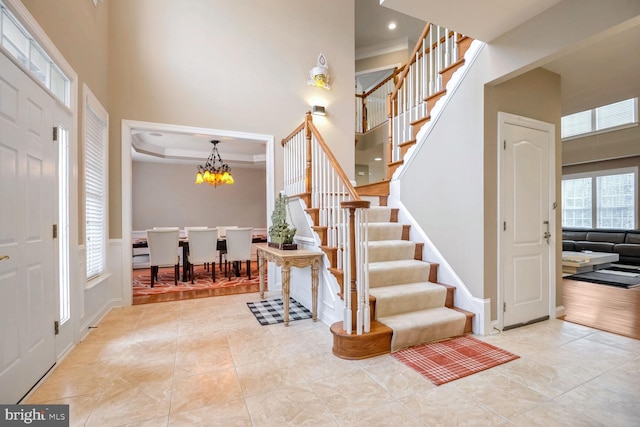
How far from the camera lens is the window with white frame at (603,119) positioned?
746cm

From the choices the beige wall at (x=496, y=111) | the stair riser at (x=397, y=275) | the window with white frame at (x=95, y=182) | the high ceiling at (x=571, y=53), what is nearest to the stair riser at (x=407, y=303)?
the stair riser at (x=397, y=275)

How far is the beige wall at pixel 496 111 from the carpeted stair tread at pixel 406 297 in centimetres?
44

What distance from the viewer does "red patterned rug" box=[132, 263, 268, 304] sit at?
443 cm

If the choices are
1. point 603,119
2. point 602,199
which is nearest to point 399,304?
point 602,199

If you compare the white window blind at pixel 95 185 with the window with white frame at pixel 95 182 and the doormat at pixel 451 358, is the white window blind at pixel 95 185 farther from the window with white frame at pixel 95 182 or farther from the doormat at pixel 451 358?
the doormat at pixel 451 358

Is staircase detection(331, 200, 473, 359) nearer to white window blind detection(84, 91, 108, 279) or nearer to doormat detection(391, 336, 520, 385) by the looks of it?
doormat detection(391, 336, 520, 385)

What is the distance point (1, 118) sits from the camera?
1717 mm

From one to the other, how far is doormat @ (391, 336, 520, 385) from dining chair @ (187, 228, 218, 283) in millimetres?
4001

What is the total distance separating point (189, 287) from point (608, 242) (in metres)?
9.22

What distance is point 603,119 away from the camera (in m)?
7.97

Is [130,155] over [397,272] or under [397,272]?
over

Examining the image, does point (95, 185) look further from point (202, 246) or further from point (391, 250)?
point (391, 250)

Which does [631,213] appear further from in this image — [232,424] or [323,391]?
[232,424]

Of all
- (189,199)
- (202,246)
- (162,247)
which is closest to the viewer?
(162,247)
